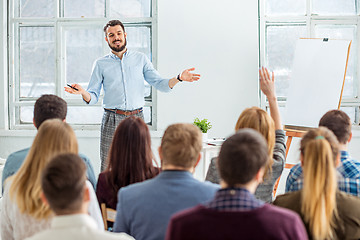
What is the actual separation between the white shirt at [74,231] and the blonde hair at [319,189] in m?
0.70

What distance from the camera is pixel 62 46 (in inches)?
227

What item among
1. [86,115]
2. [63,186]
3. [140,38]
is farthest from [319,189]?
[86,115]

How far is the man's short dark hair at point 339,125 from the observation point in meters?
2.46

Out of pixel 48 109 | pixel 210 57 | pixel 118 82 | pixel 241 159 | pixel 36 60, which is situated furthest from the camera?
pixel 36 60

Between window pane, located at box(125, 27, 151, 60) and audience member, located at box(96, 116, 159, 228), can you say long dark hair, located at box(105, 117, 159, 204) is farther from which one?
window pane, located at box(125, 27, 151, 60)

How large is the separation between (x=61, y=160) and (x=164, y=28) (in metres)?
4.11

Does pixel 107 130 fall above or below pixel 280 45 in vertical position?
below

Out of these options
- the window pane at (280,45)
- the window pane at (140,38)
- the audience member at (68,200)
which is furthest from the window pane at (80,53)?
the audience member at (68,200)

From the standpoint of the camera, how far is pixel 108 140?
15.0 feet

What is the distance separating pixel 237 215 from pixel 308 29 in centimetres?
460

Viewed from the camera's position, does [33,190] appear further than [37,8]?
No

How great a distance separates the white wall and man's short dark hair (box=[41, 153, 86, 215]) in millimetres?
4022

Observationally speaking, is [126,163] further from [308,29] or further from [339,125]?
[308,29]

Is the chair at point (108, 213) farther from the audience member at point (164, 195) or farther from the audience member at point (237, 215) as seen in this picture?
the audience member at point (237, 215)
